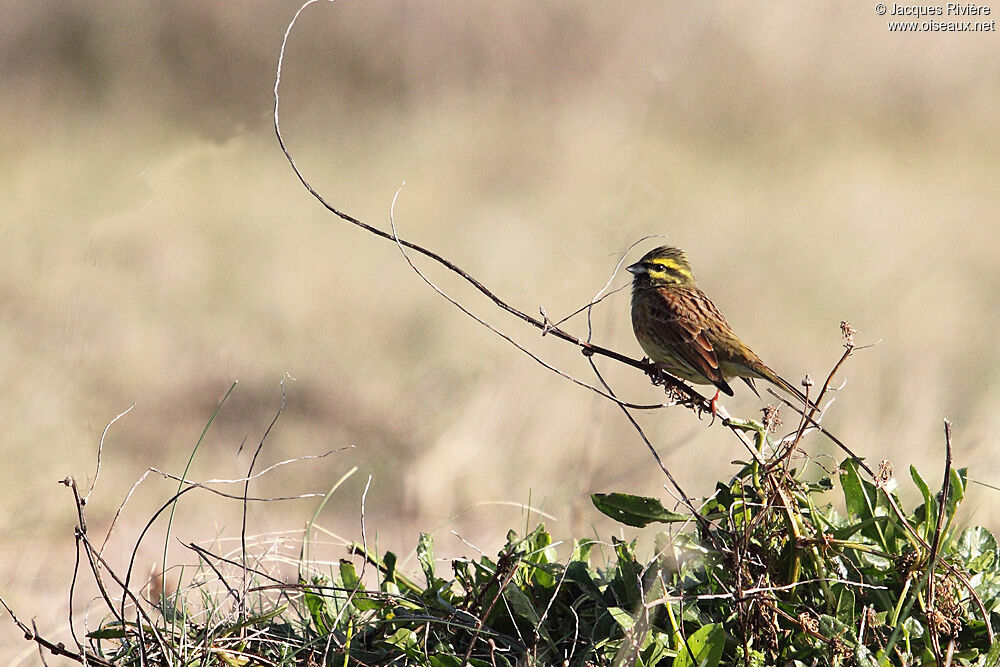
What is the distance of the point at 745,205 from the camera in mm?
8945

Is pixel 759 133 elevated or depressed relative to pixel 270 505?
elevated

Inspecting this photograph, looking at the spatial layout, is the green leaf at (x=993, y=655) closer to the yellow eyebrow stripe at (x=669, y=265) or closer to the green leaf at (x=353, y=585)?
the green leaf at (x=353, y=585)

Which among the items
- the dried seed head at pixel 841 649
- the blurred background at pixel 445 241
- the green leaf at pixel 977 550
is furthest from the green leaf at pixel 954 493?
the blurred background at pixel 445 241

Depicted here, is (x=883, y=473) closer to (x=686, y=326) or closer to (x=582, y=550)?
(x=582, y=550)

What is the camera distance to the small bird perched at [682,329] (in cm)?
343

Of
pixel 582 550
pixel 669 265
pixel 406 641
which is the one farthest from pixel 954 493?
pixel 669 265

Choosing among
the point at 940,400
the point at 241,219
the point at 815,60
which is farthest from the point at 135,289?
the point at 815,60

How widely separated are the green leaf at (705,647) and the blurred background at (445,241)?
51.8 inches

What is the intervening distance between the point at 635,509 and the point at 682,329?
1496 millimetres

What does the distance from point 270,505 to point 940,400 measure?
3704 millimetres

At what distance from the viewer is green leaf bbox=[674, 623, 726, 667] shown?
1872 millimetres

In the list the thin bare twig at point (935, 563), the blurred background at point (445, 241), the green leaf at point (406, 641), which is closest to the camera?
the thin bare twig at point (935, 563)

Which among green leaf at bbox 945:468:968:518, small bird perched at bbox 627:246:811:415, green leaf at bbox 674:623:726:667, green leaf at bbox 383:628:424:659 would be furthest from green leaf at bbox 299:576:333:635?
small bird perched at bbox 627:246:811:415

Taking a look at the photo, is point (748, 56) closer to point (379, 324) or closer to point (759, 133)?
point (759, 133)
